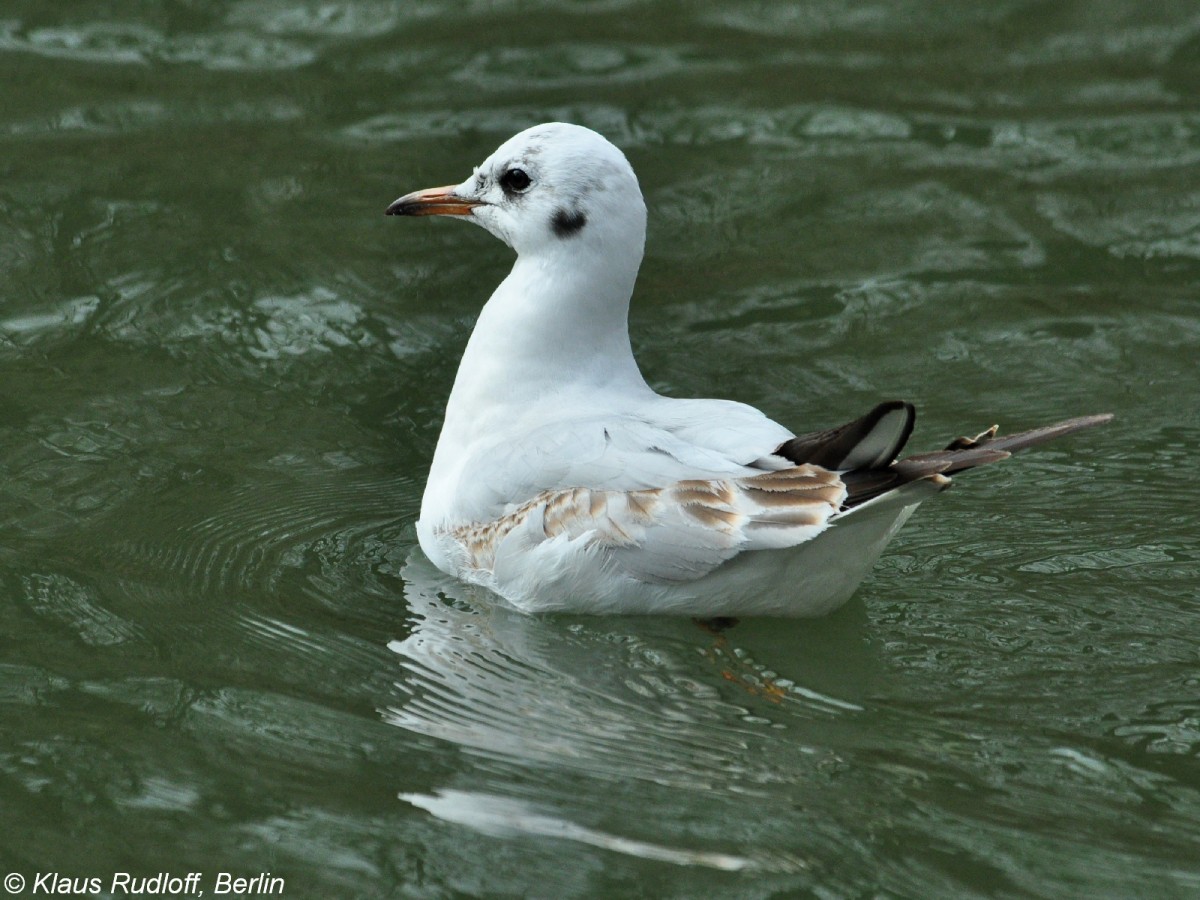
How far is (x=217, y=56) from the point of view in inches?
422

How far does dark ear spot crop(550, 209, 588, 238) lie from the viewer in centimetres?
638

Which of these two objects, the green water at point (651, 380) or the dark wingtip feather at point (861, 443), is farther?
the dark wingtip feather at point (861, 443)

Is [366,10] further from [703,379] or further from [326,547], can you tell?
[326,547]

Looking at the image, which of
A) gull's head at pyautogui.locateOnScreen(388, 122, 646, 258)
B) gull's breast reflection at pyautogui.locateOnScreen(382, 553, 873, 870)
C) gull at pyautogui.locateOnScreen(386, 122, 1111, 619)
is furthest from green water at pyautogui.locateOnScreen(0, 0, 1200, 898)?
gull's head at pyautogui.locateOnScreen(388, 122, 646, 258)

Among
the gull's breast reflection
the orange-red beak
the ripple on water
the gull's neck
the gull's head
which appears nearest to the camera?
the gull's breast reflection

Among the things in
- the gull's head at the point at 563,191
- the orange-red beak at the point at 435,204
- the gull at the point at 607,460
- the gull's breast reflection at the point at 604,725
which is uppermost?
the gull's head at the point at 563,191

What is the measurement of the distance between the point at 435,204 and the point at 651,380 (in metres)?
1.81

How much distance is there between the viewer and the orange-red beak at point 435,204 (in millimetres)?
6773

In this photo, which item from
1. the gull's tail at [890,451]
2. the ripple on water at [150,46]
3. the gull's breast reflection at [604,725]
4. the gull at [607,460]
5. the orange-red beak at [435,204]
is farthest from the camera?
the ripple on water at [150,46]

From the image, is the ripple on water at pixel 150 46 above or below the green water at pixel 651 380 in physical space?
above

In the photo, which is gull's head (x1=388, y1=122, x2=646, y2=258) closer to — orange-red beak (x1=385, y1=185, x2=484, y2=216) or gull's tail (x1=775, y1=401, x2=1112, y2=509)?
orange-red beak (x1=385, y1=185, x2=484, y2=216)

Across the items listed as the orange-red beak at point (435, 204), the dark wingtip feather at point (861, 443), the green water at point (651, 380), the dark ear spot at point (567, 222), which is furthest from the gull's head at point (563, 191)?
the green water at point (651, 380)

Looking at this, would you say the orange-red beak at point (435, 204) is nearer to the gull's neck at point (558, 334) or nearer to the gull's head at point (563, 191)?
the gull's head at point (563, 191)

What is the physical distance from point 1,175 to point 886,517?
19.7ft
